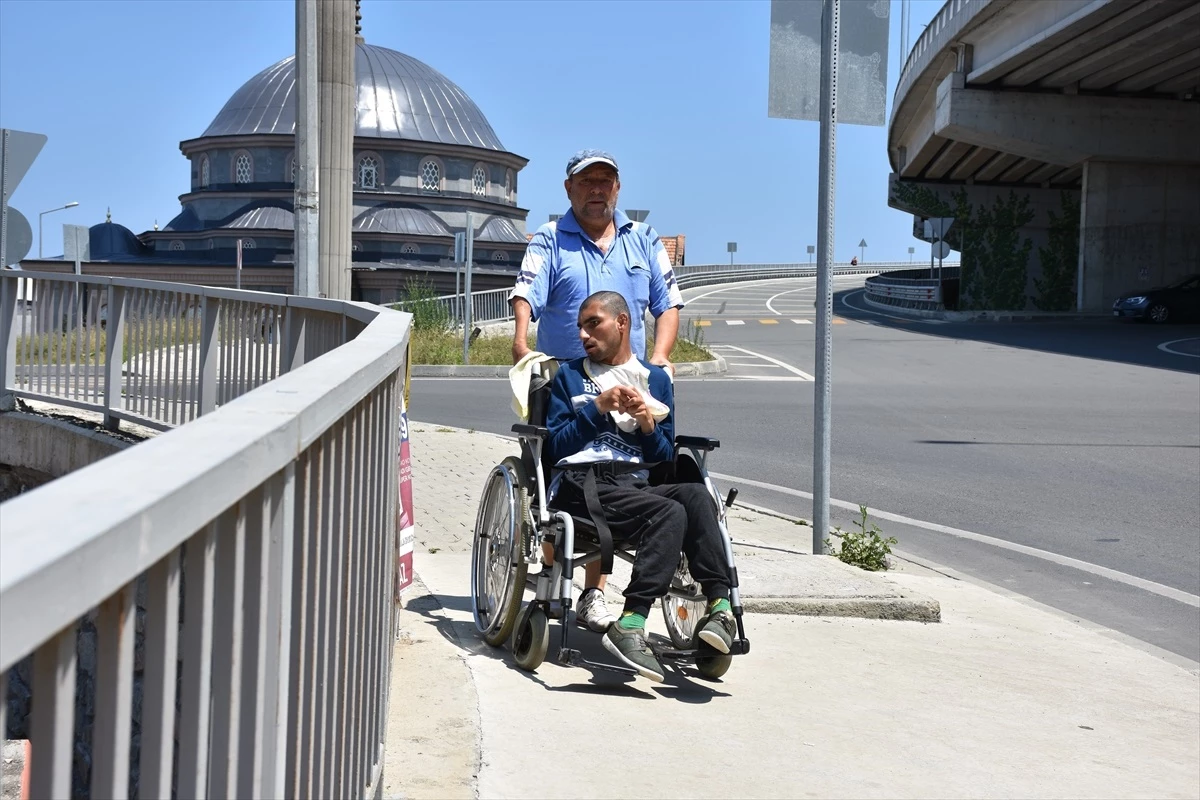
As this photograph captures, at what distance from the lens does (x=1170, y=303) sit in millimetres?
37281

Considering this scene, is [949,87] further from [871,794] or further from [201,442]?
[201,442]

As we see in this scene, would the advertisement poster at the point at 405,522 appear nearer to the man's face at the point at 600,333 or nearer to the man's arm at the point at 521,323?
the man's arm at the point at 521,323

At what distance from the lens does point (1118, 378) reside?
2191 cm

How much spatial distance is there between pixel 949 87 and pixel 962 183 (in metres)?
24.9

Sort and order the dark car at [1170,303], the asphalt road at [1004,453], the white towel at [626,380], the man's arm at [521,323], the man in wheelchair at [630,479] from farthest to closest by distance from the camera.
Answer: the dark car at [1170,303]
the asphalt road at [1004,453]
the man's arm at [521,323]
the white towel at [626,380]
the man in wheelchair at [630,479]

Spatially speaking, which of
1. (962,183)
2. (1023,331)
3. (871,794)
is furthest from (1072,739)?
(962,183)

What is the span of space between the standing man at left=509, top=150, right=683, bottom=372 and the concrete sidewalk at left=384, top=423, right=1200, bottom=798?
1.25 meters

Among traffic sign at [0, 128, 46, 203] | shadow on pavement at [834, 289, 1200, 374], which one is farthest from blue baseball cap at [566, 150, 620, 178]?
shadow on pavement at [834, 289, 1200, 374]

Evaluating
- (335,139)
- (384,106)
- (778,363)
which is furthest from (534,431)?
(384,106)

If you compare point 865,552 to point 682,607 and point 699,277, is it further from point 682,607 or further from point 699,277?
point 699,277

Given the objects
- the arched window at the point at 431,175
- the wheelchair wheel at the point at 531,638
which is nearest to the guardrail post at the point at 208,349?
the wheelchair wheel at the point at 531,638

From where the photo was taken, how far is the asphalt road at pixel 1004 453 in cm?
835

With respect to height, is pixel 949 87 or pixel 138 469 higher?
pixel 949 87

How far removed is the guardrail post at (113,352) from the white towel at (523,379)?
603 centimetres
